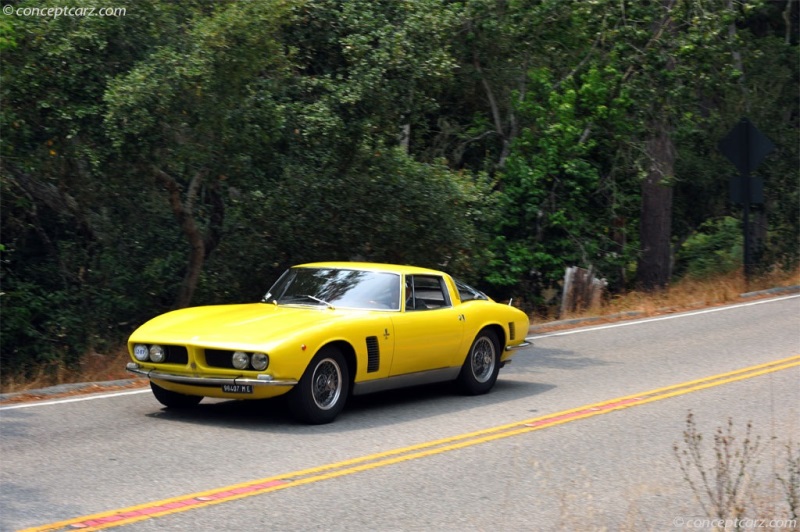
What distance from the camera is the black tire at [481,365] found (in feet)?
39.2

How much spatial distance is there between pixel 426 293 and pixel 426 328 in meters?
0.57

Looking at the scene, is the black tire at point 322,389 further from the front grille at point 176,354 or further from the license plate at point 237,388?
the front grille at point 176,354

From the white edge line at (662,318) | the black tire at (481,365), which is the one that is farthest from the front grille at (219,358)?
the white edge line at (662,318)

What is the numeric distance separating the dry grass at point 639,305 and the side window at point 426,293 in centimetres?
375

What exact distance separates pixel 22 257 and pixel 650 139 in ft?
44.5

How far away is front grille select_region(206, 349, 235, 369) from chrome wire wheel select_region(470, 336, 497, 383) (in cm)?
320

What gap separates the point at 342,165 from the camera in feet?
57.8

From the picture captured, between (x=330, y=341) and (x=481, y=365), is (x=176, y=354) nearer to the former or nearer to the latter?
(x=330, y=341)

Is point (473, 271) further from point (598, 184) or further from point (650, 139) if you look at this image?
point (650, 139)

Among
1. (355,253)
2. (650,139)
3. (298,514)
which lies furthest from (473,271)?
(298,514)

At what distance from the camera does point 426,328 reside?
1125 centimetres

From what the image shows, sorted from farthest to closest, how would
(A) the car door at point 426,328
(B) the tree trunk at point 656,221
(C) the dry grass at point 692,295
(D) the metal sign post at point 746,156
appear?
(B) the tree trunk at point 656,221 < (D) the metal sign post at point 746,156 < (C) the dry grass at point 692,295 < (A) the car door at point 426,328

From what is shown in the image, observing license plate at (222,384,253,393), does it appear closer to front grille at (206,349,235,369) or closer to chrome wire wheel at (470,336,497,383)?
front grille at (206,349,235,369)

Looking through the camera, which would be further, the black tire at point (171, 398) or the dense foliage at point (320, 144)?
the dense foliage at point (320, 144)
